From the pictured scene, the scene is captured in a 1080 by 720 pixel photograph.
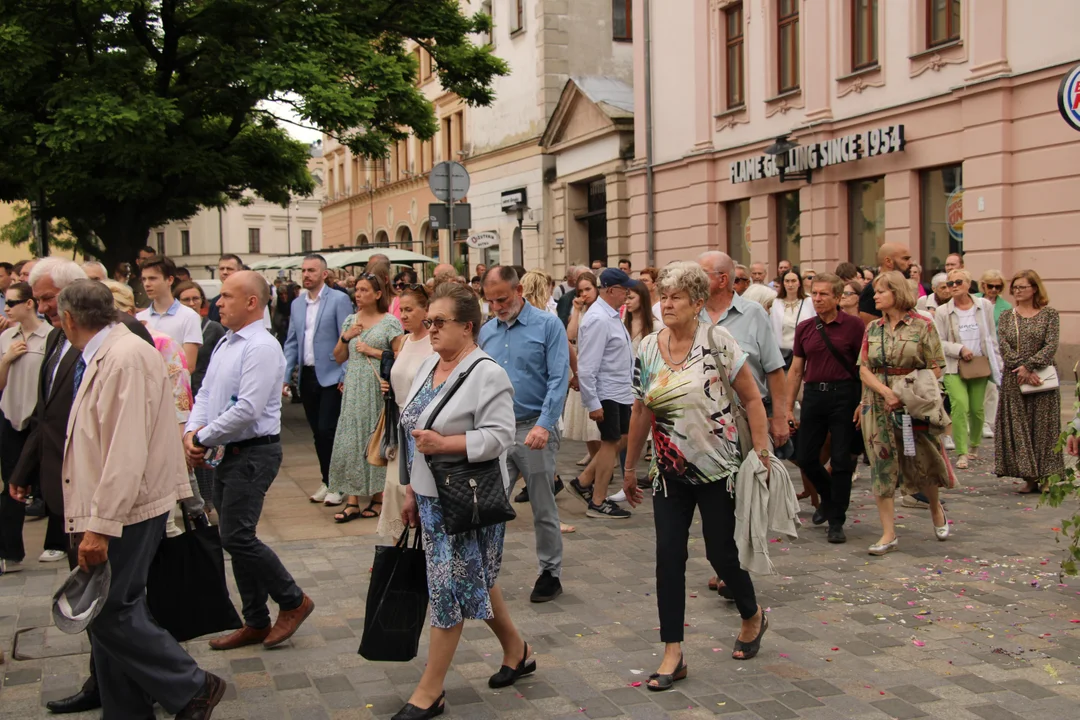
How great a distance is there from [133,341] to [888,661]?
11.9ft

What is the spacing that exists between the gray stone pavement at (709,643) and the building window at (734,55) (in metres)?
17.6

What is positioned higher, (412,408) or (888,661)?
(412,408)

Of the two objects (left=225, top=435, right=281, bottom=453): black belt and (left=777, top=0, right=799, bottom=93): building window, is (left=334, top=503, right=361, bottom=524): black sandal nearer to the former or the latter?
(left=225, top=435, right=281, bottom=453): black belt

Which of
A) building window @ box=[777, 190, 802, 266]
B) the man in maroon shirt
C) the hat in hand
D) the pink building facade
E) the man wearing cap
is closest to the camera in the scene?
the hat in hand

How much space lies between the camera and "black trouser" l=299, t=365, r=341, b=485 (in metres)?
9.55

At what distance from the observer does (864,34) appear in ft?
66.6

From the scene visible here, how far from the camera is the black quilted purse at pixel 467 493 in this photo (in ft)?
15.2

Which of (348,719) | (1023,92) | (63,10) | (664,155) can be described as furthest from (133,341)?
(664,155)

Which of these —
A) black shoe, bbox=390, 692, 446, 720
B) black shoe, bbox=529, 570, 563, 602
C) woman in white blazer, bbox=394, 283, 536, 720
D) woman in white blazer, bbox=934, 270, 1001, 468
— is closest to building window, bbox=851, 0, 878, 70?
woman in white blazer, bbox=934, 270, 1001, 468

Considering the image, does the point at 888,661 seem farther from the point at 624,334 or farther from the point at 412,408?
the point at 624,334

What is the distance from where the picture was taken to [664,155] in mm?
27062

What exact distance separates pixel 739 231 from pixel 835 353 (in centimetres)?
1735

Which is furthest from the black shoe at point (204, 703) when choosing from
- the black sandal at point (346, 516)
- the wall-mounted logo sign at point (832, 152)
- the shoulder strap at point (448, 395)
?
the wall-mounted logo sign at point (832, 152)

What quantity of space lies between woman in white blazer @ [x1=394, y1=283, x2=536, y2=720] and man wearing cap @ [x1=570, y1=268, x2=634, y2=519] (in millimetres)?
4104
